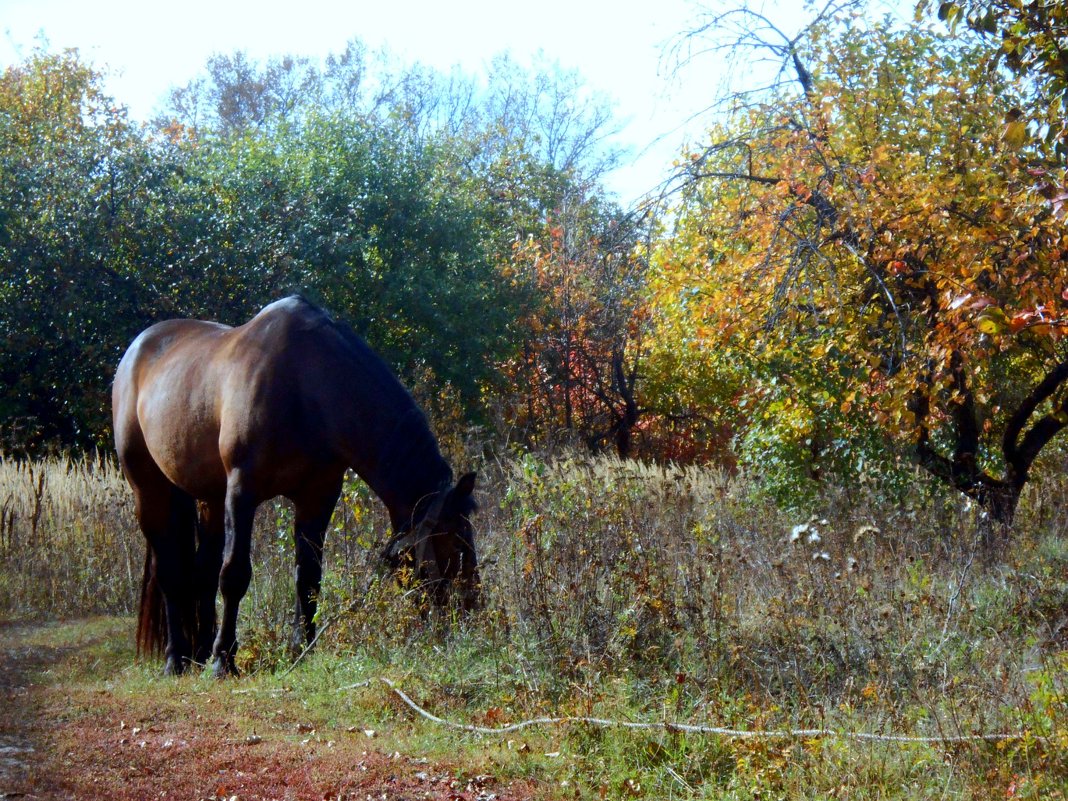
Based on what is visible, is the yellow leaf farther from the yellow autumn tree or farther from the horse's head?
the horse's head

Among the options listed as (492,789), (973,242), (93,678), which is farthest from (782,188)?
(93,678)

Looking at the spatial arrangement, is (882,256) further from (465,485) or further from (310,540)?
(310,540)

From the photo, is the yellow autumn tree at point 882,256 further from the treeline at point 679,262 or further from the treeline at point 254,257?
the treeline at point 254,257

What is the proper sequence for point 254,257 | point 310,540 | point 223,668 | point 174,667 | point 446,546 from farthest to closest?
point 254,257 < point 174,667 < point 310,540 < point 223,668 < point 446,546

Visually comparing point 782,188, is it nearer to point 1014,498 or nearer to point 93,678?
point 1014,498

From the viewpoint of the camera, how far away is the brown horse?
6387mm

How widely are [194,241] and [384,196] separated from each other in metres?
3.18

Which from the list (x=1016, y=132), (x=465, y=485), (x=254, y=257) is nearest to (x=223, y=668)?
(x=465, y=485)

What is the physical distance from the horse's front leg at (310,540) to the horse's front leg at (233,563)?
0.35 metres

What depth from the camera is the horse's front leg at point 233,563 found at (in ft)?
21.5

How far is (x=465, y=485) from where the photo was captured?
6332mm

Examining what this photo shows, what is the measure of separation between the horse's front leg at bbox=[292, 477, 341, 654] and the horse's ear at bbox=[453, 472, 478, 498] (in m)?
1.03

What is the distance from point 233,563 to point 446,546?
1.42 m

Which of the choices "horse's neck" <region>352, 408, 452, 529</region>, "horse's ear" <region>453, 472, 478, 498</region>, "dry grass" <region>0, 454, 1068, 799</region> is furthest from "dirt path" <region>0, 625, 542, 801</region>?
"horse's ear" <region>453, 472, 478, 498</region>
